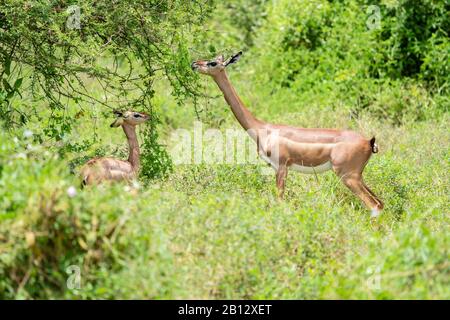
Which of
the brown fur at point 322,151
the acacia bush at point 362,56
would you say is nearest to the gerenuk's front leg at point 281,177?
the brown fur at point 322,151

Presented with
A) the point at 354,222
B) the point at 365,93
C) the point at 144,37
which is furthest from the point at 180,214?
the point at 365,93

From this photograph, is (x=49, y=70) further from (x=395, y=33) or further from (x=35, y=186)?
(x=395, y=33)

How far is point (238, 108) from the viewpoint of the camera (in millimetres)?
7992

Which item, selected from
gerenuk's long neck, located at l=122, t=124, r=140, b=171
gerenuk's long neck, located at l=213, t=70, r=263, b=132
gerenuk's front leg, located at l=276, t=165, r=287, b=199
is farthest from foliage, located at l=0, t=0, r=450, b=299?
gerenuk's long neck, located at l=213, t=70, r=263, b=132

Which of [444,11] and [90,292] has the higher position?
[444,11]

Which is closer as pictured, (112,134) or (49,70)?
(49,70)

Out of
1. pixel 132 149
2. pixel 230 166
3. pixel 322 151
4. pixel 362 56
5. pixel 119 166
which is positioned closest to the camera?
pixel 119 166

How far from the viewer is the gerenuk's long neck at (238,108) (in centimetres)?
796

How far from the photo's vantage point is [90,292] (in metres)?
5.12

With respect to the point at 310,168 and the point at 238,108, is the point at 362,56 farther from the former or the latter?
the point at 310,168

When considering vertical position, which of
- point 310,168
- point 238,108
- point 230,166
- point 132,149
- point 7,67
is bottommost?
point 230,166

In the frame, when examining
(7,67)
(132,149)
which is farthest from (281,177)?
(7,67)

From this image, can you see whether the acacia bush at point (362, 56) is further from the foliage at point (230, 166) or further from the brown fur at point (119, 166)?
the brown fur at point (119, 166)
